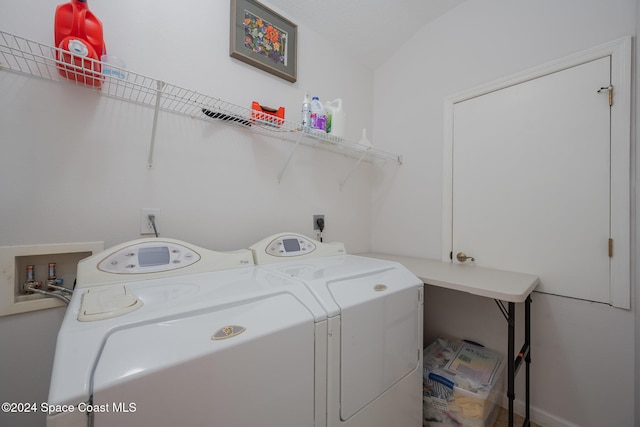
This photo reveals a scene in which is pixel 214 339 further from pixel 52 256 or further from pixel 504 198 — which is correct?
pixel 504 198

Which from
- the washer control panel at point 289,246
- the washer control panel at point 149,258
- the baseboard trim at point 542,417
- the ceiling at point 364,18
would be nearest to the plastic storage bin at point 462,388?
the baseboard trim at point 542,417

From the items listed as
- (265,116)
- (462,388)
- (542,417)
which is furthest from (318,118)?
(542,417)

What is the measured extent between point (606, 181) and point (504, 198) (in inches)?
18.2

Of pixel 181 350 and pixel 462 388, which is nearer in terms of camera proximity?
pixel 181 350

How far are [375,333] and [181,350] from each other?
76cm

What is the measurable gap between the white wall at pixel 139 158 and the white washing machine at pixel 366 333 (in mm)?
426

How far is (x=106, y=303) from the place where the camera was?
736mm

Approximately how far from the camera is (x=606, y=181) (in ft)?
4.40

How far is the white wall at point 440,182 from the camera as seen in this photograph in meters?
1.34

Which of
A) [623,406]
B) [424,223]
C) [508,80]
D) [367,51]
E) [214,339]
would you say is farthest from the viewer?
[367,51]

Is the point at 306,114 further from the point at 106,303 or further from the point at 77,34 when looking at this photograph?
the point at 106,303

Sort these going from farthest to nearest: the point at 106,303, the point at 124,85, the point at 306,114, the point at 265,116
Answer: the point at 306,114
the point at 265,116
the point at 124,85
the point at 106,303

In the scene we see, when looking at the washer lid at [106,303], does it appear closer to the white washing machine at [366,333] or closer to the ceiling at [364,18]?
the white washing machine at [366,333]

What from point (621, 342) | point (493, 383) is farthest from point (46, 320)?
point (621, 342)
